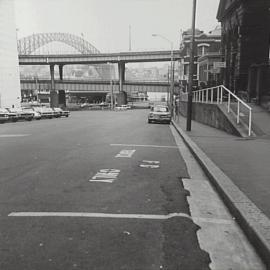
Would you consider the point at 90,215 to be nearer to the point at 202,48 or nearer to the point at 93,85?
the point at 202,48

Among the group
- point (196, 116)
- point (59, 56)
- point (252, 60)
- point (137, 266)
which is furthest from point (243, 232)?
point (59, 56)

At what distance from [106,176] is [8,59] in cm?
7573

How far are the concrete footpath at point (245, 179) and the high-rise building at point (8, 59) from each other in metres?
67.8

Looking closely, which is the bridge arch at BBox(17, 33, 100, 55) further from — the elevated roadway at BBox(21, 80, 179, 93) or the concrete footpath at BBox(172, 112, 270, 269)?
the concrete footpath at BBox(172, 112, 270, 269)

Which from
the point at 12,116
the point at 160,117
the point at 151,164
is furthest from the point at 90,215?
the point at 12,116

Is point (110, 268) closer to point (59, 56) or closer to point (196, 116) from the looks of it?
point (196, 116)

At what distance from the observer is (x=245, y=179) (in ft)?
26.2

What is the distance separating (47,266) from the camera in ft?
13.6

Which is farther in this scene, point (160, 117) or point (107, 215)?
point (160, 117)

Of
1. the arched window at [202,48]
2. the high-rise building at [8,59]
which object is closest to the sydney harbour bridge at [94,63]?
the arched window at [202,48]

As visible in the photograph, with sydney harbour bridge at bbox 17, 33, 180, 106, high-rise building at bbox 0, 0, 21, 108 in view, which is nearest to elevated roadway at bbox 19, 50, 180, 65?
sydney harbour bridge at bbox 17, 33, 180, 106

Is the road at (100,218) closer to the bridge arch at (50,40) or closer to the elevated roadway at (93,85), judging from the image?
the elevated roadway at (93,85)

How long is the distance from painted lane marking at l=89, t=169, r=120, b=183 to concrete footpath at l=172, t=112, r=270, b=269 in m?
2.23

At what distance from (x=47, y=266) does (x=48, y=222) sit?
1.46m
